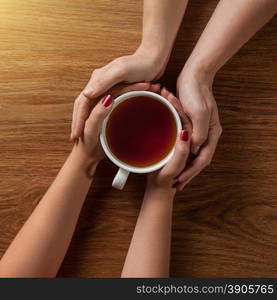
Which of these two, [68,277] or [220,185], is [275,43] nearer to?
[220,185]

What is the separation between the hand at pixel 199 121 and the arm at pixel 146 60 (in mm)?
74

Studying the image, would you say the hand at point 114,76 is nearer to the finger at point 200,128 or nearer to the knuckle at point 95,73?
the knuckle at point 95,73

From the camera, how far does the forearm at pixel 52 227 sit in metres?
0.71

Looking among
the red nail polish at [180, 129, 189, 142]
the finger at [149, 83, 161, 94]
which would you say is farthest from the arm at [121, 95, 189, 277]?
the finger at [149, 83, 161, 94]

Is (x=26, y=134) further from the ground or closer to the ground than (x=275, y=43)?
closer to the ground

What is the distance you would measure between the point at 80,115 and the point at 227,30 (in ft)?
1.13

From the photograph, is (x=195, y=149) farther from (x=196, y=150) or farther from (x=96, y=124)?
(x=96, y=124)

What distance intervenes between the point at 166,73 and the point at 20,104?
1.05ft

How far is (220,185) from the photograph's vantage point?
80 cm

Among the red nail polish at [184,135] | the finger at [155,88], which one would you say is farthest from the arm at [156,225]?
the finger at [155,88]

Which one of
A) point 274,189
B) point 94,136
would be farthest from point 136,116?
point 274,189

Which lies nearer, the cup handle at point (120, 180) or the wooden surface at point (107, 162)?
the cup handle at point (120, 180)

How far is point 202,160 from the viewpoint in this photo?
0.76 metres

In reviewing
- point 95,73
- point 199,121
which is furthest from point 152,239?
point 95,73
